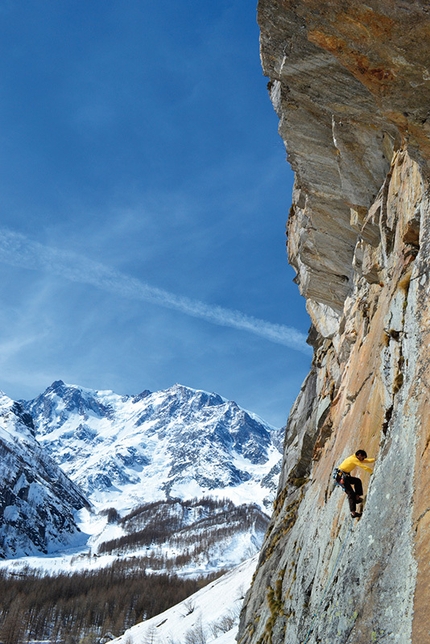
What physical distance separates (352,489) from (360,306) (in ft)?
34.0

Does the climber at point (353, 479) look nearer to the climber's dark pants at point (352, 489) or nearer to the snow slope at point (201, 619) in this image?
the climber's dark pants at point (352, 489)

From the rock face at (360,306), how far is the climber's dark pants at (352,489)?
39 centimetres

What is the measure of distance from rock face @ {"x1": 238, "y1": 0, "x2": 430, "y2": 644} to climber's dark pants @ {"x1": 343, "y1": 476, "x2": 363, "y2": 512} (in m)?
0.39

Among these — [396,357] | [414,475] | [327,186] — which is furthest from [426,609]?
[327,186]

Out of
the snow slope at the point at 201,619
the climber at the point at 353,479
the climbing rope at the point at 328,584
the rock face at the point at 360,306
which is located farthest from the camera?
the snow slope at the point at 201,619

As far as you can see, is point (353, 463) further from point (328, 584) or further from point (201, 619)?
point (201, 619)

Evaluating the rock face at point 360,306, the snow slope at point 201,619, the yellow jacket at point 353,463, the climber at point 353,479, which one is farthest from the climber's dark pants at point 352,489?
the snow slope at point 201,619

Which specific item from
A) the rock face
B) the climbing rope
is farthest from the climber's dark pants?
the climbing rope

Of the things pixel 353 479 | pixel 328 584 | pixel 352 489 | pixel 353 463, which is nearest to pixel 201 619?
pixel 328 584

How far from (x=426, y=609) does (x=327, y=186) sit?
1796 cm

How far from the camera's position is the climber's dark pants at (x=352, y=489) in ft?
40.8

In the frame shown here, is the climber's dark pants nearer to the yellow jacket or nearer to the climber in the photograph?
the climber

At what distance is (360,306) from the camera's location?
20891 millimetres

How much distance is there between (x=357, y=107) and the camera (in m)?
14.9
